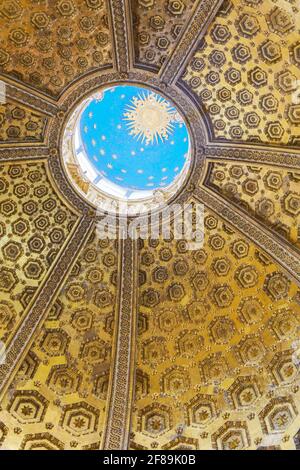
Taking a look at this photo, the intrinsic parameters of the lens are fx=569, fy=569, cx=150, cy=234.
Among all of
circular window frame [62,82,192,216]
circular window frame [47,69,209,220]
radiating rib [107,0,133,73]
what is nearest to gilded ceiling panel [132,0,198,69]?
radiating rib [107,0,133,73]

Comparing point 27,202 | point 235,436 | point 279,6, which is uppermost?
point 279,6

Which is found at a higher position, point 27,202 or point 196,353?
point 27,202

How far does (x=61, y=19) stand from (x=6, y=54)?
1.35m

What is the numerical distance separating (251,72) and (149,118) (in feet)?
13.4

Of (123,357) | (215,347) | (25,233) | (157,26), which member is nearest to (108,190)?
(25,233)

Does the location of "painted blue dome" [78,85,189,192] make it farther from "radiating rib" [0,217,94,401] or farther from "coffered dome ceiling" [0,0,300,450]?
"radiating rib" [0,217,94,401]

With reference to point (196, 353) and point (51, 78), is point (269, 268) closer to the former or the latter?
point (196, 353)

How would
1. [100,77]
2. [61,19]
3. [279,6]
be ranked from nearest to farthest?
[279,6], [61,19], [100,77]

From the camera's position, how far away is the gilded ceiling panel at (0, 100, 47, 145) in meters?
12.4

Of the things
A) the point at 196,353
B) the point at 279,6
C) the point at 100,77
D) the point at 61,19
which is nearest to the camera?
the point at 279,6

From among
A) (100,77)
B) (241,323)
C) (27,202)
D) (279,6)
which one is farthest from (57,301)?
(279,6)

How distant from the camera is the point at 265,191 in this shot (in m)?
12.7

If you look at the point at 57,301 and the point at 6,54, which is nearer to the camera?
the point at 6,54

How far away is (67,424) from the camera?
490 inches
